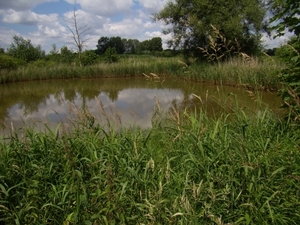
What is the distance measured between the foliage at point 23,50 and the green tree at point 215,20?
1317 cm

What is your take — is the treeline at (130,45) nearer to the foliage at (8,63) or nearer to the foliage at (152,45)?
the foliage at (152,45)

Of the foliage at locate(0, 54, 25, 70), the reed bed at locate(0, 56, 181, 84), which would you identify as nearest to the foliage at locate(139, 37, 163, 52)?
the reed bed at locate(0, 56, 181, 84)

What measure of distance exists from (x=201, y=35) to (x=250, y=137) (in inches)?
584

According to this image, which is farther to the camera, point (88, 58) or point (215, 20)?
point (88, 58)

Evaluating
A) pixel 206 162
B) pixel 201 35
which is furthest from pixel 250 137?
pixel 201 35

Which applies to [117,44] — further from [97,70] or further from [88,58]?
[97,70]

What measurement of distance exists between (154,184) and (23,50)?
24938mm

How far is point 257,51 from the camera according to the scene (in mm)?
17703

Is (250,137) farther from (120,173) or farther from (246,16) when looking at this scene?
(246,16)

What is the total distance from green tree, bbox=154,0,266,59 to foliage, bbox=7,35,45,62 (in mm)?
13174

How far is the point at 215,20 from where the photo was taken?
15430mm

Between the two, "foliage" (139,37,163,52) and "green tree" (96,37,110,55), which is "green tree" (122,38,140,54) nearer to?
"foliage" (139,37,163,52)

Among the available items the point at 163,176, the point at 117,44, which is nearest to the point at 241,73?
the point at 163,176

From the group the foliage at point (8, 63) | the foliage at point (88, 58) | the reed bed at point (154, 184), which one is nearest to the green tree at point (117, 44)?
the foliage at point (88, 58)
